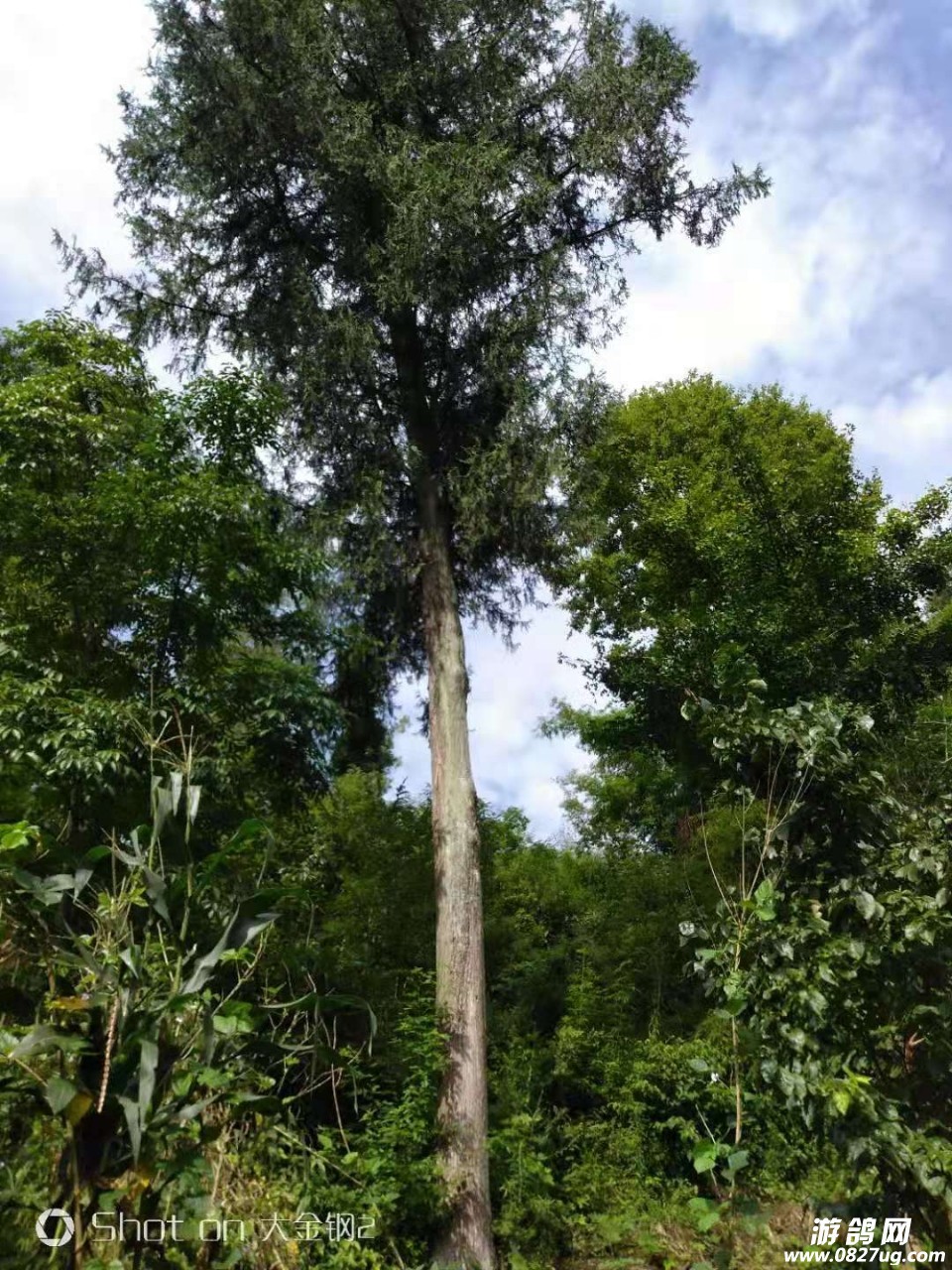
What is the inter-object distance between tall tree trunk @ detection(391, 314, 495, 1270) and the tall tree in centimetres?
4

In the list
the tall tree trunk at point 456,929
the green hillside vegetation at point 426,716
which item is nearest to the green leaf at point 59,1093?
the green hillside vegetation at point 426,716

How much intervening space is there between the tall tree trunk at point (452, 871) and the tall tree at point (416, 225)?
4 centimetres

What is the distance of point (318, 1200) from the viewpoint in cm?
536

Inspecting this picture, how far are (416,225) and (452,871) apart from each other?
5984 millimetres

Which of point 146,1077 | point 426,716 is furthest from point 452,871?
point 146,1077

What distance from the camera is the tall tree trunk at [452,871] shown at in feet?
22.5

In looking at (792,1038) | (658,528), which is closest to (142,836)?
(792,1038)

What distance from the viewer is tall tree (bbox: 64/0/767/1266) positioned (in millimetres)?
9586

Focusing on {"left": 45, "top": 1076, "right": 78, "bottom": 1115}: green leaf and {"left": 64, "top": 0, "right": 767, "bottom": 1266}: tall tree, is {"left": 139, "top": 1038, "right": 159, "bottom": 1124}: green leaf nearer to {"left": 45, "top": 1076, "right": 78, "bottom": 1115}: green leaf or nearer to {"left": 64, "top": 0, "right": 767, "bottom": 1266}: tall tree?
{"left": 45, "top": 1076, "right": 78, "bottom": 1115}: green leaf

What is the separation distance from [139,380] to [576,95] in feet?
18.1

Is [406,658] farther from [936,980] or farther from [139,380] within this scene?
[936,980]

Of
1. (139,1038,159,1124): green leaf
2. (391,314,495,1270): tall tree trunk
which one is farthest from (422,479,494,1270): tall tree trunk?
(139,1038,159,1124): green leaf

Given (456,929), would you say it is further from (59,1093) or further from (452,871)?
(59,1093)

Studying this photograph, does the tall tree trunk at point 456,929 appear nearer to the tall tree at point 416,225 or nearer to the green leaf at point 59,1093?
the tall tree at point 416,225
